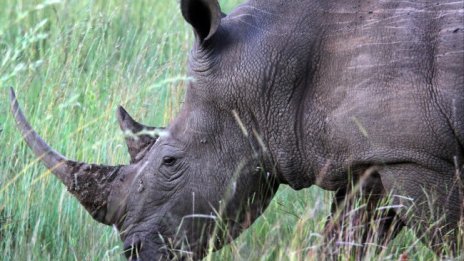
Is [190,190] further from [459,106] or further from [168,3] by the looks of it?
[168,3]

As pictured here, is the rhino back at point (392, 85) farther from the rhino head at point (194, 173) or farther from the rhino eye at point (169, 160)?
the rhino eye at point (169, 160)

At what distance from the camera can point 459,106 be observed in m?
4.56

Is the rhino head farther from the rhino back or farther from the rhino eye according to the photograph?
the rhino back

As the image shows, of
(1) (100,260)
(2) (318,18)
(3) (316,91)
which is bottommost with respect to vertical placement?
(1) (100,260)

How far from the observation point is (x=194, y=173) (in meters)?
5.18

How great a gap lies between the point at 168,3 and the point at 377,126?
4814 mm

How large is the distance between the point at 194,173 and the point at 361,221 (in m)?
0.75

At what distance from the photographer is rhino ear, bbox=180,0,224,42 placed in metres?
5.01

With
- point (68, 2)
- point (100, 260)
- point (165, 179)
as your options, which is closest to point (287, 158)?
point (165, 179)

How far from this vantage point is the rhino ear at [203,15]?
197 inches

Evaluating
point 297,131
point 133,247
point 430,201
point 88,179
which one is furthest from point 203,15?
point 430,201

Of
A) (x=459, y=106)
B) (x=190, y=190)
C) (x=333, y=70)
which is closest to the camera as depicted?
(x=459, y=106)

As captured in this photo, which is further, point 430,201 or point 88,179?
point 88,179

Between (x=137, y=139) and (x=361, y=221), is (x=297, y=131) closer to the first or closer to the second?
(x=361, y=221)
